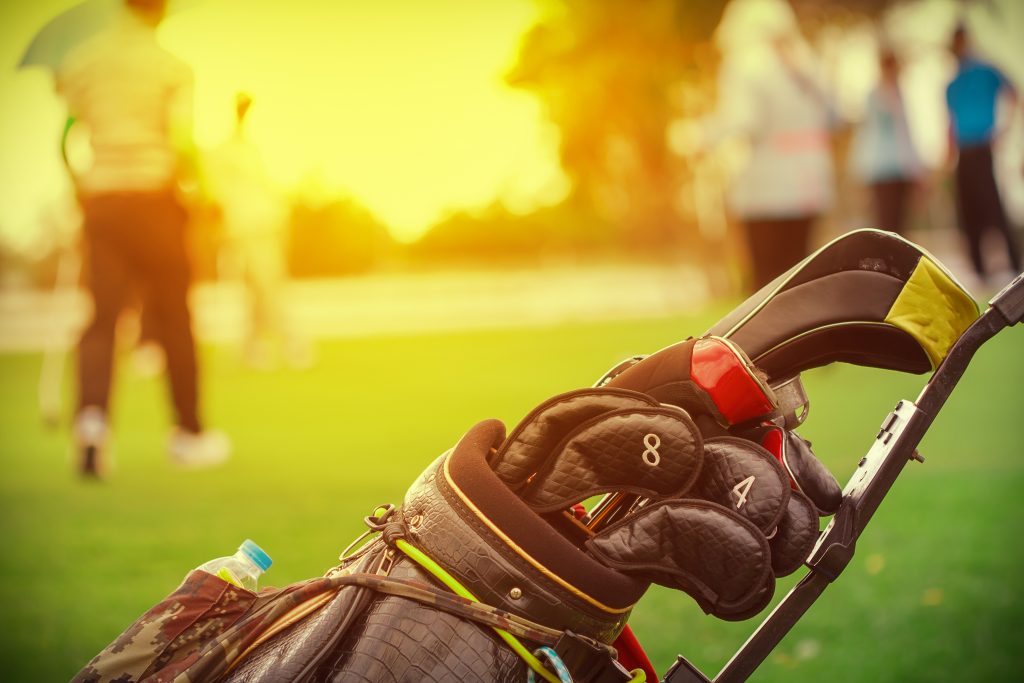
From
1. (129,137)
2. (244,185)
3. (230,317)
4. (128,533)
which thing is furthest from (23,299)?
(128,533)

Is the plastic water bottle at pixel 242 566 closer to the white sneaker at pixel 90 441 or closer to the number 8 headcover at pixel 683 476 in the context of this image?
the number 8 headcover at pixel 683 476

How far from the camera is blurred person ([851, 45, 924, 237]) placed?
8.88 m

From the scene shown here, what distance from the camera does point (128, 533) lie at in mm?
3867

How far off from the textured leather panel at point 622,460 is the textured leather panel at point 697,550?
4 centimetres

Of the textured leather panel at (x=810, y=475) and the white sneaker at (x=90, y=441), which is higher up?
the textured leather panel at (x=810, y=475)

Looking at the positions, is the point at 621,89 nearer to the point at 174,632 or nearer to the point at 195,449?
the point at 195,449

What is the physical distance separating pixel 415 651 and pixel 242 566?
39cm

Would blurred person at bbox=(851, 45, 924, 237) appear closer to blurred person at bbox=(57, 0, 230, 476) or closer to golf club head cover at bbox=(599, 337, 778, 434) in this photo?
blurred person at bbox=(57, 0, 230, 476)

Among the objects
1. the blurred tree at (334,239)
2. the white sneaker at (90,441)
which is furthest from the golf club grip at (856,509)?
the blurred tree at (334,239)

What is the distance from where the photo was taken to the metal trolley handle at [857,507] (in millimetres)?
1365

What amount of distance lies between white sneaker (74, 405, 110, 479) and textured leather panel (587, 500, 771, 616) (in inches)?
163

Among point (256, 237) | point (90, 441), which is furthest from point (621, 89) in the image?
point (90, 441)

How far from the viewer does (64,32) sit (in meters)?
4.70

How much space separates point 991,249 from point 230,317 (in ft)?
35.3
